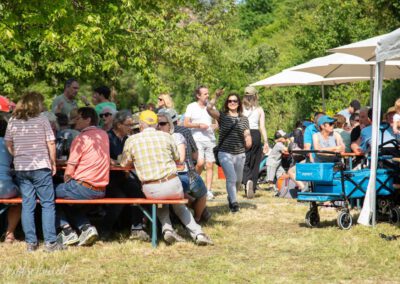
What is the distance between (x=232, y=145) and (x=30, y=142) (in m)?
3.86

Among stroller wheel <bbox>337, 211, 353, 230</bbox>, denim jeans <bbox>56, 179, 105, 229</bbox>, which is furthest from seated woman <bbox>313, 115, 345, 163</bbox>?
denim jeans <bbox>56, 179, 105, 229</bbox>

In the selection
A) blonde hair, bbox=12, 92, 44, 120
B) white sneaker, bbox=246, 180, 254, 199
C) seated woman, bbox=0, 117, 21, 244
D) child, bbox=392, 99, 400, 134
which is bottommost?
white sneaker, bbox=246, 180, 254, 199

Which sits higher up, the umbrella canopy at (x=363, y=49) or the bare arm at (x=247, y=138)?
the umbrella canopy at (x=363, y=49)

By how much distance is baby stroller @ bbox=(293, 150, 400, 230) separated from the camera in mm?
10195

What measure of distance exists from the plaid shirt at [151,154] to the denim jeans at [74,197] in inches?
20.5

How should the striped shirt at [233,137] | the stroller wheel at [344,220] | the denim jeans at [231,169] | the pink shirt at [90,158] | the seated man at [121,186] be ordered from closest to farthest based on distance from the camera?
the pink shirt at [90,158]
the seated man at [121,186]
the stroller wheel at [344,220]
the denim jeans at [231,169]
the striped shirt at [233,137]

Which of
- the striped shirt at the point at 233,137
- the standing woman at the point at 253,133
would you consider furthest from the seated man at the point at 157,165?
the standing woman at the point at 253,133

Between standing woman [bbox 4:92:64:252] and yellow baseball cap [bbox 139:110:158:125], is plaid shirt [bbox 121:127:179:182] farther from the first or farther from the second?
standing woman [bbox 4:92:64:252]

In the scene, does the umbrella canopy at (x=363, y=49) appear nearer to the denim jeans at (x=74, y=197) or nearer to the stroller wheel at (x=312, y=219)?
the stroller wheel at (x=312, y=219)

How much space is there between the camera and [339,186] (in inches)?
408

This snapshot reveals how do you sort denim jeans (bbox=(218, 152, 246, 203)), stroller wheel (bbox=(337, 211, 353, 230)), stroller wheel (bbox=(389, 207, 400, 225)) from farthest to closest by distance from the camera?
denim jeans (bbox=(218, 152, 246, 203))
stroller wheel (bbox=(389, 207, 400, 225))
stroller wheel (bbox=(337, 211, 353, 230))

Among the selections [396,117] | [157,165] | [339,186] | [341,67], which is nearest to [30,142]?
[157,165]

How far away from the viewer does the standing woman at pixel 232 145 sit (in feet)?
38.8

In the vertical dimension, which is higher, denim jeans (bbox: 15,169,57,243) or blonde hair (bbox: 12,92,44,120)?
blonde hair (bbox: 12,92,44,120)
